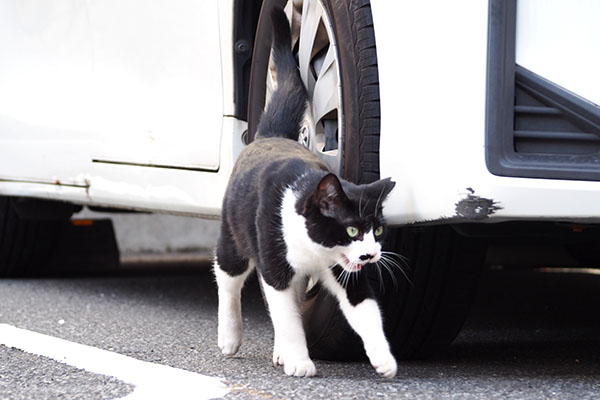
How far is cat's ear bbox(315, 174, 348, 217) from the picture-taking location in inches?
96.9

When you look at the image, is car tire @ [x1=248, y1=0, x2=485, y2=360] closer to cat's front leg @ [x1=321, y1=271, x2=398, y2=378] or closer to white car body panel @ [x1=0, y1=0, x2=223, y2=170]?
cat's front leg @ [x1=321, y1=271, x2=398, y2=378]

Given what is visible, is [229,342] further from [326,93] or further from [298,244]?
[326,93]

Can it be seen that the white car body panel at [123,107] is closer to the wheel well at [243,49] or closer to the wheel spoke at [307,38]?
the wheel well at [243,49]

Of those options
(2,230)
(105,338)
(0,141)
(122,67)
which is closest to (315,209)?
(105,338)

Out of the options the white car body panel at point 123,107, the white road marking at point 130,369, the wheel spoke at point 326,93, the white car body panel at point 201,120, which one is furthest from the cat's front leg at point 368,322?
the white car body panel at point 123,107

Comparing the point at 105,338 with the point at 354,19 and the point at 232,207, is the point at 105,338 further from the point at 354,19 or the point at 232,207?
the point at 354,19

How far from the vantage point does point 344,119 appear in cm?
268

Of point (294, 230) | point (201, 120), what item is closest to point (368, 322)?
point (294, 230)

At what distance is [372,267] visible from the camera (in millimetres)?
2762

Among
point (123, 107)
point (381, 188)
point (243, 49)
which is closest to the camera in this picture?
point (381, 188)

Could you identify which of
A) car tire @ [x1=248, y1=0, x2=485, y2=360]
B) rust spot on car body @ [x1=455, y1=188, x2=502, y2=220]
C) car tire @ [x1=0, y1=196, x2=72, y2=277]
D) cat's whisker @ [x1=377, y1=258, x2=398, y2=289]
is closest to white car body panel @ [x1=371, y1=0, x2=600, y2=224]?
rust spot on car body @ [x1=455, y1=188, x2=502, y2=220]

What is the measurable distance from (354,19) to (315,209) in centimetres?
51

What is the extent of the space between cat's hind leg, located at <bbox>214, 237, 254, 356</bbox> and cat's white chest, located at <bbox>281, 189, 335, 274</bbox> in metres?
0.40

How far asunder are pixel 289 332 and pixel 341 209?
391 millimetres
